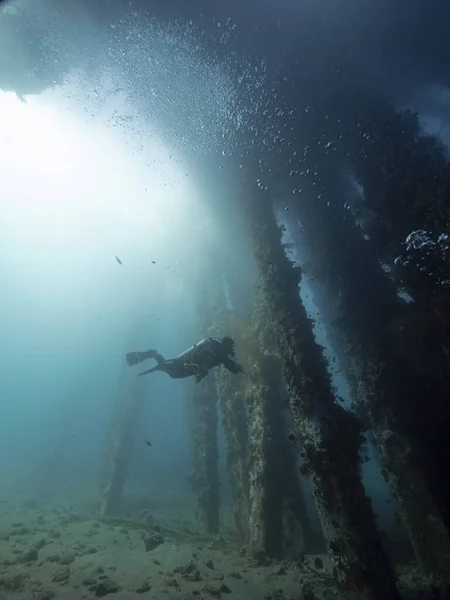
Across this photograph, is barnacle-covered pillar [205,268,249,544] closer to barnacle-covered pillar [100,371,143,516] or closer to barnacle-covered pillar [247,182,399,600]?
barnacle-covered pillar [247,182,399,600]

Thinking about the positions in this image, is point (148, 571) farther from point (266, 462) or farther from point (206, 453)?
point (206, 453)

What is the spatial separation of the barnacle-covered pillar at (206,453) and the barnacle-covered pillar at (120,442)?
597 centimetres

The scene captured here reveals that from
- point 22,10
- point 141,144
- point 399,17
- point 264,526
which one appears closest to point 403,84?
point 399,17

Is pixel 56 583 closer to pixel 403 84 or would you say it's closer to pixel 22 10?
pixel 22 10

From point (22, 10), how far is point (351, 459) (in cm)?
1591

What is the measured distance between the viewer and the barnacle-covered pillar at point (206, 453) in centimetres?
1260

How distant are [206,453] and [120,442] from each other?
7615mm

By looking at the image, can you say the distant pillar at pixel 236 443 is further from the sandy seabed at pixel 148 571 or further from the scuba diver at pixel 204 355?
the scuba diver at pixel 204 355

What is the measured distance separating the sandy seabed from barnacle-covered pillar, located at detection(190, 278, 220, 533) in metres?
1.58

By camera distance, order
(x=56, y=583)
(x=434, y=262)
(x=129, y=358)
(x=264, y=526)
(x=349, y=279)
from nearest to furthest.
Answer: (x=434, y=262) < (x=56, y=583) < (x=264, y=526) < (x=129, y=358) < (x=349, y=279)

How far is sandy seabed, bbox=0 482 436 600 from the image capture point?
5.96 metres

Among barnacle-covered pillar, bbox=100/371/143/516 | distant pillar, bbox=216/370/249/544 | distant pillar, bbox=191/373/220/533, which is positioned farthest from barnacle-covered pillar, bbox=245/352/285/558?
barnacle-covered pillar, bbox=100/371/143/516

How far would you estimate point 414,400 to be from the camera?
23.9 feet

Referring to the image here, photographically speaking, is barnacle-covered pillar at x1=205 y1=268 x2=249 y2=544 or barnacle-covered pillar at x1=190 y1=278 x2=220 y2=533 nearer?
barnacle-covered pillar at x1=205 y1=268 x2=249 y2=544
